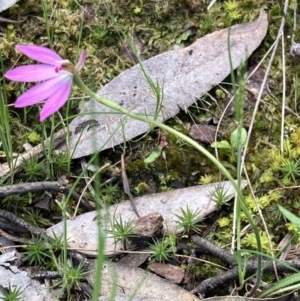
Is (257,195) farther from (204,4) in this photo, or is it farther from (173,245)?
(204,4)

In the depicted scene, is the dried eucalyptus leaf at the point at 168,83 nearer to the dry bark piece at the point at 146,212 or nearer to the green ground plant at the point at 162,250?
the dry bark piece at the point at 146,212

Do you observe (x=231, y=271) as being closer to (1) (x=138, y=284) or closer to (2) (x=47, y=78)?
(1) (x=138, y=284)

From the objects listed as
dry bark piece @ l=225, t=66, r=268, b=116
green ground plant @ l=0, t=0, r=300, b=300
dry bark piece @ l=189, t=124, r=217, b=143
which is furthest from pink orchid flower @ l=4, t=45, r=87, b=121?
dry bark piece @ l=225, t=66, r=268, b=116

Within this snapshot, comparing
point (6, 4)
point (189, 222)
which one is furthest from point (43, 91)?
point (6, 4)

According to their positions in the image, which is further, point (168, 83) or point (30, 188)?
point (168, 83)

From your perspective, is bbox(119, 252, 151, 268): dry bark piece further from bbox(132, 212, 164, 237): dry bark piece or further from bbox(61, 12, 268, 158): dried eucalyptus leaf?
bbox(61, 12, 268, 158): dried eucalyptus leaf

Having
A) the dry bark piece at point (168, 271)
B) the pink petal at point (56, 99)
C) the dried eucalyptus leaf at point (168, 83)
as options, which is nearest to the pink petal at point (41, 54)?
the pink petal at point (56, 99)
